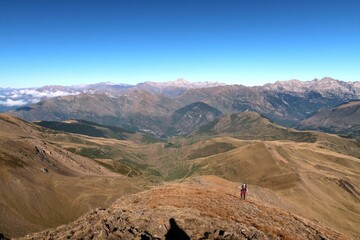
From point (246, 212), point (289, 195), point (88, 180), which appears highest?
point (246, 212)

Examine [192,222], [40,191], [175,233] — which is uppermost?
[192,222]

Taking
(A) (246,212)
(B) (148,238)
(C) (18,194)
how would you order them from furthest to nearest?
(C) (18,194) → (A) (246,212) → (B) (148,238)

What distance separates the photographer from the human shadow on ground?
153 ft

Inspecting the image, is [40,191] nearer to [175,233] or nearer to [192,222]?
[192,222]

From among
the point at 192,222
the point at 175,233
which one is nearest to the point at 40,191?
the point at 192,222

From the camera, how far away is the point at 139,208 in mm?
61344

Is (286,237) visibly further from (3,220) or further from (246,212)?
(3,220)

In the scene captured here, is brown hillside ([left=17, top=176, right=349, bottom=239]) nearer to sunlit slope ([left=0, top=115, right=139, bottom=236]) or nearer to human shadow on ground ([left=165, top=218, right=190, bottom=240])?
human shadow on ground ([left=165, top=218, right=190, bottom=240])

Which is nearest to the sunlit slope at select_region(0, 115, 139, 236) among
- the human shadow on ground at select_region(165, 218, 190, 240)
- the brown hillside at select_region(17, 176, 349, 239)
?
the brown hillside at select_region(17, 176, 349, 239)

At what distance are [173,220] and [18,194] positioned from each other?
10232 cm

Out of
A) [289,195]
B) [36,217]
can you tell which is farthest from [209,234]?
[289,195]

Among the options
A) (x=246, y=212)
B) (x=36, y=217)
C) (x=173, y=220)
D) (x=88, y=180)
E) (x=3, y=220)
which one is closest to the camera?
(x=173, y=220)

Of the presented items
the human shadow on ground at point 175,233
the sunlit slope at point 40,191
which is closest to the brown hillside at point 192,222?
the human shadow on ground at point 175,233

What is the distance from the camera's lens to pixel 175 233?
48.0m
